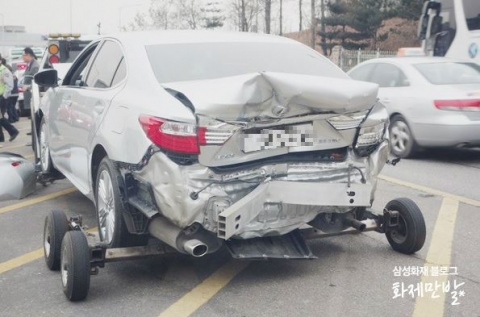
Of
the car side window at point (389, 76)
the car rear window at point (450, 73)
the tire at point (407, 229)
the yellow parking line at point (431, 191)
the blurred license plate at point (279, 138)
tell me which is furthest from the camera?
the car side window at point (389, 76)

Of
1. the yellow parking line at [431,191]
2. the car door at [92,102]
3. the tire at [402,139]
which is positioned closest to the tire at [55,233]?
the car door at [92,102]

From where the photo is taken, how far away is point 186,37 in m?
5.64

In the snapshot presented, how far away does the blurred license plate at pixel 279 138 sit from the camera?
14.6 feet

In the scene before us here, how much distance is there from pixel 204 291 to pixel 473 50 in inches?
Result: 426

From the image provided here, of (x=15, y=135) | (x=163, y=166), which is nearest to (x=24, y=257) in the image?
(x=163, y=166)

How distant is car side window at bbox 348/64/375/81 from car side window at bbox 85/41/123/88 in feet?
21.8

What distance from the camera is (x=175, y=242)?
445 cm

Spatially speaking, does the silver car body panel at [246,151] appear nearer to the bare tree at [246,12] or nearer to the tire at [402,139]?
the tire at [402,139]

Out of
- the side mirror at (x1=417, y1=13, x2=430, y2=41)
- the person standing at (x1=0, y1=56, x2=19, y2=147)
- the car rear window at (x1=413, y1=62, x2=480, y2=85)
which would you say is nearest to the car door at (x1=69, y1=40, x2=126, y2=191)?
the car rear window at (x1=413, y1=62, x2=480, y2=85)

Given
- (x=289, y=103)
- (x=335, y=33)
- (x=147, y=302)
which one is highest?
(x=335, y=33)

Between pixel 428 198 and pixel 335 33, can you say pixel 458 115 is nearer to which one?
pixel 428 198

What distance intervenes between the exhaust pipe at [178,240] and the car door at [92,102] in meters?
1.18

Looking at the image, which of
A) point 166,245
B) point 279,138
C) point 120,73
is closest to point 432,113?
point 120,73

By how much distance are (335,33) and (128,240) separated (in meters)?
43.8
